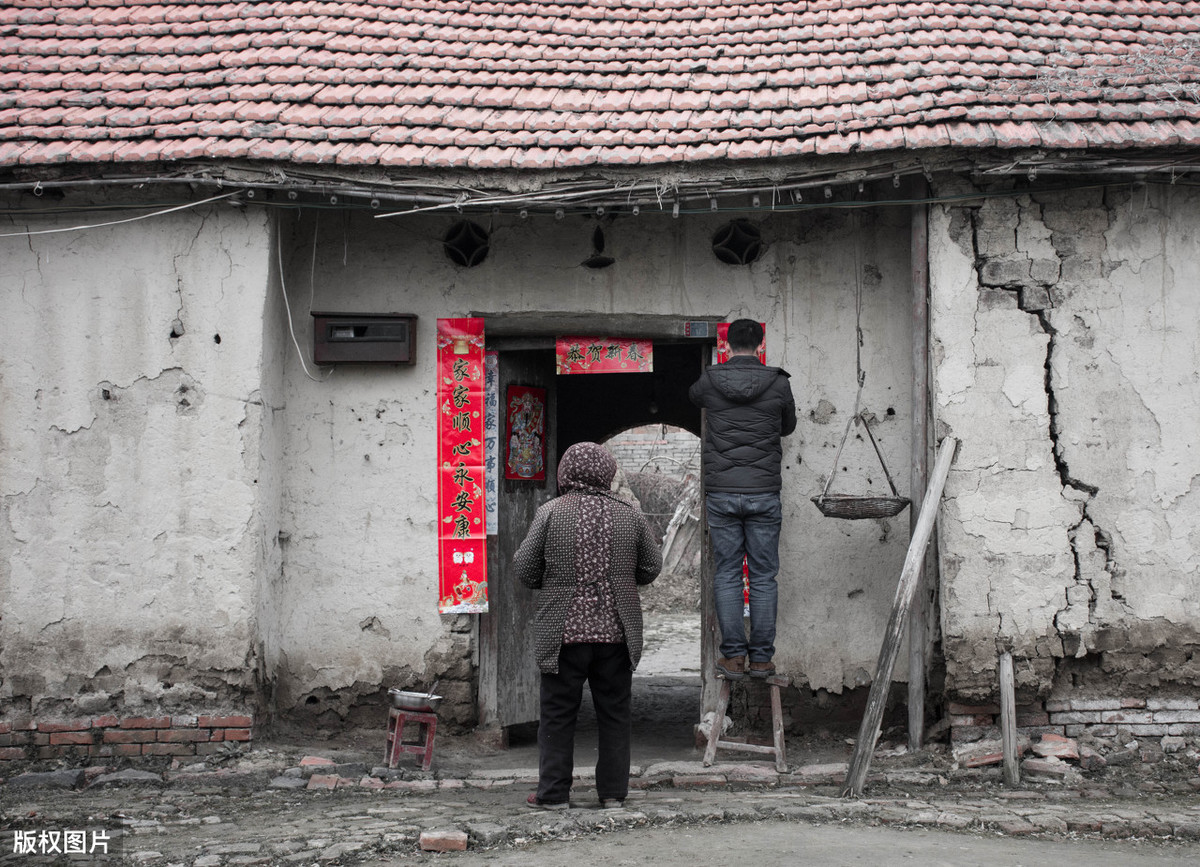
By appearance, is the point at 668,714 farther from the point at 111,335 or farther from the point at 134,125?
the point at 134,125

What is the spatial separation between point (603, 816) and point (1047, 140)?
3963 millimetres

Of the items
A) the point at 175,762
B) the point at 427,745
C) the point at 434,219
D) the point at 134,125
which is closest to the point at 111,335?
the point at 134,125

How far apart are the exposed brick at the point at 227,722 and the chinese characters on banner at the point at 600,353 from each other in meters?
2.65

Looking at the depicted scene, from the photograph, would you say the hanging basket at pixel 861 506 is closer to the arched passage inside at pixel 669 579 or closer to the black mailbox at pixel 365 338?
the arched passage inside at pixel 669 579

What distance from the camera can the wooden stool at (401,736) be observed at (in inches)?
232

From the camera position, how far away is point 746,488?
5.88m

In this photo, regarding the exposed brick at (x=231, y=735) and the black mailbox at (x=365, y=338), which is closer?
the exposed brick at (x=231, y=735)

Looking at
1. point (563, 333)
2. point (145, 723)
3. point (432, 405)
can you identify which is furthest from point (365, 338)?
point (145, 723)

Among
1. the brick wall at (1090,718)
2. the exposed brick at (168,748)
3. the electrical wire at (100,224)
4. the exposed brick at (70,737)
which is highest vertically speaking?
A: the electrical wire at (100,224)

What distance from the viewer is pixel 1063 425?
591 centimetres

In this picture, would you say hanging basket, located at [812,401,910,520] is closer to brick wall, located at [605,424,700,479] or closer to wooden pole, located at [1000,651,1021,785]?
wooden pole, located at [1000,651,1021,785]

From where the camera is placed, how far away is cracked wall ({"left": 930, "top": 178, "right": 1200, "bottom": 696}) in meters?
5.84

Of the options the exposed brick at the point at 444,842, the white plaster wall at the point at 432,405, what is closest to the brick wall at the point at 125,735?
the white plaster wall at the point at 432,405

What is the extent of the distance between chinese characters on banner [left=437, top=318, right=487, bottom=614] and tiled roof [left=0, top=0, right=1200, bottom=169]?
44.0 inches
